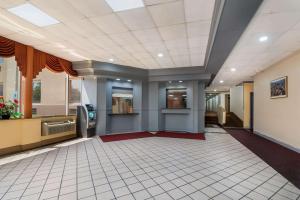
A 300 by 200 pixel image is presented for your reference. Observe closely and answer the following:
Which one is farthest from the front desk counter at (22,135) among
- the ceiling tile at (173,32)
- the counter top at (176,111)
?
the counter top at (176,111)

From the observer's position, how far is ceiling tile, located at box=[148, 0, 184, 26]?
9.68 feet

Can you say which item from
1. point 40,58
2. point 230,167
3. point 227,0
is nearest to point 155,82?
point 40,58

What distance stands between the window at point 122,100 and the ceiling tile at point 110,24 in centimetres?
421

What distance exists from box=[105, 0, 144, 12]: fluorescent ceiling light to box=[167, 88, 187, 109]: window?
596 cm


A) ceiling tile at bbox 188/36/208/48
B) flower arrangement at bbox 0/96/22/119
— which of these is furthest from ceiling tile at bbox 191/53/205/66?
flower arrangement at bbox 0/96/22/119

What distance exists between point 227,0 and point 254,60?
13.6ft

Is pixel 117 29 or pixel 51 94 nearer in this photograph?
pixel 117 29

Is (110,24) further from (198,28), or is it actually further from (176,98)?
(176,98)

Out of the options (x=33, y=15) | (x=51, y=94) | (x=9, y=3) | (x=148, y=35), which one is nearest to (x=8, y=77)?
(x=51, y=94)

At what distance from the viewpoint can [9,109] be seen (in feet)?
15.0

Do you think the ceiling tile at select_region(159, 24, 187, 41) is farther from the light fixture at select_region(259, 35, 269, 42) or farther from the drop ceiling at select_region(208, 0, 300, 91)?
the light fixture at select_region(259, 35, 269, 42)

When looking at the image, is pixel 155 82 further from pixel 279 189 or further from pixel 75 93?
pixel 279 189

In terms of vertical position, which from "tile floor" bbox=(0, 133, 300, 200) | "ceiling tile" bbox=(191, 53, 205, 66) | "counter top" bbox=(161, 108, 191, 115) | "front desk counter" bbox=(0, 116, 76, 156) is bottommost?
"tile floor" bbox=(0, 133, 300, 200)

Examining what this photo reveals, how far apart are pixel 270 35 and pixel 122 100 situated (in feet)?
21.0
